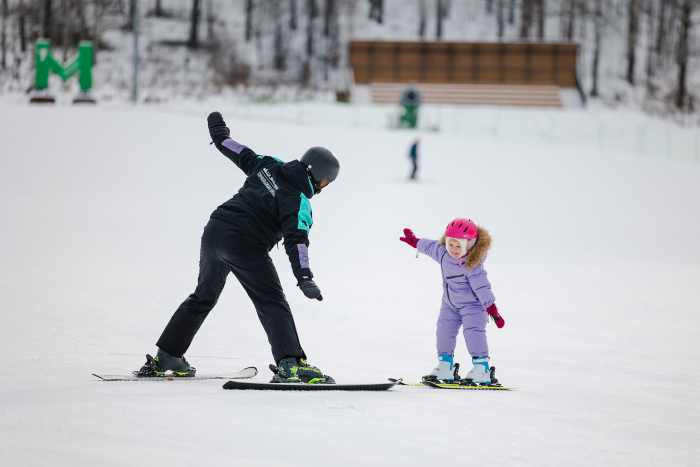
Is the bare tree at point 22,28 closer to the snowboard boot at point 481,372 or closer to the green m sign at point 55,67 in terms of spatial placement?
the green m sign at point 55,67

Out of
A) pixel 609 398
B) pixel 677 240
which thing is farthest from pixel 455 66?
pixel 609 398

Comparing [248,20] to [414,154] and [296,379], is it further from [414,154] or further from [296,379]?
[296,379]

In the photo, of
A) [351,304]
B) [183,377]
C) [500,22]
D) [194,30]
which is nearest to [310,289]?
[183,377]

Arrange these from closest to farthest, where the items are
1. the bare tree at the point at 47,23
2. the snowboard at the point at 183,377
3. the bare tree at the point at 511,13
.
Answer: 1. the snowboard at the point at 183,377
2. the bare tree at the point at 47,23
3. the bare tree at the point at 511,13

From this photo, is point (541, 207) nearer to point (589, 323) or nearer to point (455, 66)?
point (589, 323)

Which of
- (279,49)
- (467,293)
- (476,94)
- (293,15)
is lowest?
(467,293)

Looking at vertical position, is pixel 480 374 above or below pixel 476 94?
below

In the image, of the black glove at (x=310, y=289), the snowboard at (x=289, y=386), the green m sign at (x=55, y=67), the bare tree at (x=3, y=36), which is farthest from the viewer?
the bare tree at (x=3, y=36)

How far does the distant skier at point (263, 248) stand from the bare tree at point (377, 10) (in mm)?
44565

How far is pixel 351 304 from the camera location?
310 inches

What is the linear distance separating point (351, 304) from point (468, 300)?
3.86m

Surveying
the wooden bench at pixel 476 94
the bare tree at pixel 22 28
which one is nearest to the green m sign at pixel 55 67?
the bare tree at pixel 22 28

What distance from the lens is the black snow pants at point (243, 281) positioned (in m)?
3.62

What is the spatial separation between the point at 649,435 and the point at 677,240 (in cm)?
1262
